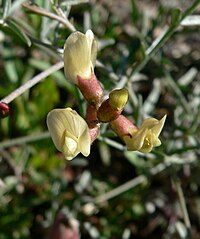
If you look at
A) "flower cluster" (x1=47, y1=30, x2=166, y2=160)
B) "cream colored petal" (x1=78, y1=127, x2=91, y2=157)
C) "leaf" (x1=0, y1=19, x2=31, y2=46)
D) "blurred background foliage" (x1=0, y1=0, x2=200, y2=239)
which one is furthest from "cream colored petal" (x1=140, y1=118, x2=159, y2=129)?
"blurred background foliage" (x1=0, y1=0, x2=200, y2=239)

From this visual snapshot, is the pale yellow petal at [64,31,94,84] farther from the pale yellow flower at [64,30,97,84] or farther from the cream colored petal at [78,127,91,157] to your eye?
the cream colored petal at [78,127,91,157]

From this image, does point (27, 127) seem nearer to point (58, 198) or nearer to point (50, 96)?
point (50, 96)

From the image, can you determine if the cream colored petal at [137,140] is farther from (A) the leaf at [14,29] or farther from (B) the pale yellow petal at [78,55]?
(A) the leaf at [14,29]

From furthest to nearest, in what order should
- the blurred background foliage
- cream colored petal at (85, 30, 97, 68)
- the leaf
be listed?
the blurred background foliage
the leaf
cream colored petal at (85, 30, 97, 68)

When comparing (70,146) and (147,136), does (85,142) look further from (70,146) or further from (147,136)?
(147,136)

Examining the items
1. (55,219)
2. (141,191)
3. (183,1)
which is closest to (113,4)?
(183,1)

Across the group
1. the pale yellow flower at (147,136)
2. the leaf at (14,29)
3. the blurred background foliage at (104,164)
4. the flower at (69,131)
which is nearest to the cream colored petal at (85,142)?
the flower at (69,131)
